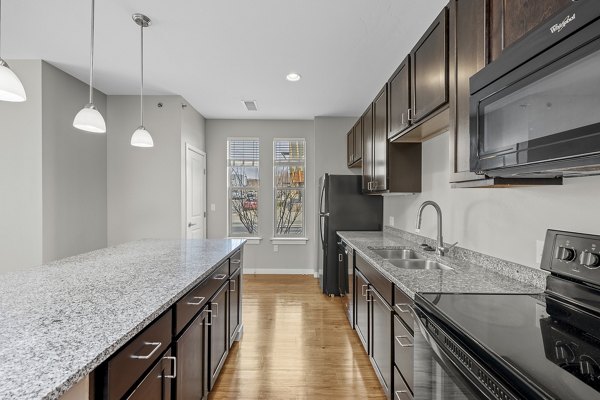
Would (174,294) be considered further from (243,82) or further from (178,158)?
(178,158)

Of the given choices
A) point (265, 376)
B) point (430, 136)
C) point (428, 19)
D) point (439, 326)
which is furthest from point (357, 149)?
point (439, 326)

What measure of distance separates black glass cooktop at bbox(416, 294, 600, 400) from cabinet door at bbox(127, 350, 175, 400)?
1097 mm

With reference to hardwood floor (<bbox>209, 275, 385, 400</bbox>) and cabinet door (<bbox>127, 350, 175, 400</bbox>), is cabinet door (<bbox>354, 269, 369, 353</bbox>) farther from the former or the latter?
cabinet door (<bbox>127, 350, 175, 400</bbox>)

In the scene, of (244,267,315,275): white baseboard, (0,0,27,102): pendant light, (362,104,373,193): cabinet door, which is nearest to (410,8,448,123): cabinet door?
(362,104,373,193): cabinet door

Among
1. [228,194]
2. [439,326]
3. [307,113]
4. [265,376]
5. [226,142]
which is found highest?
[307,113]

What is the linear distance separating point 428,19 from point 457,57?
97cm

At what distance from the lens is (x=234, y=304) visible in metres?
2.60

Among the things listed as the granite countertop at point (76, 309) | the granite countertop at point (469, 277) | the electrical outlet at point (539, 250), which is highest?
the electrical outlet at point (539, 250)

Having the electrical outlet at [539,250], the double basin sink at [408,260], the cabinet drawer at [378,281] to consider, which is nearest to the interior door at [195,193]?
the cabinet drawer at [378,281]

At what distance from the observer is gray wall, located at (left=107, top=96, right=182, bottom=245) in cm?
414

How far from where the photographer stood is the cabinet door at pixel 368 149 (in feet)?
11.4

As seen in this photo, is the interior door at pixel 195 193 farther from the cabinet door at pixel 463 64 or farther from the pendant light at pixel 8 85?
the cabinet door at pixel 463 64

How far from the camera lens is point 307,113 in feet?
16.1

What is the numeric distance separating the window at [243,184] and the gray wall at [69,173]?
6.30 feet
